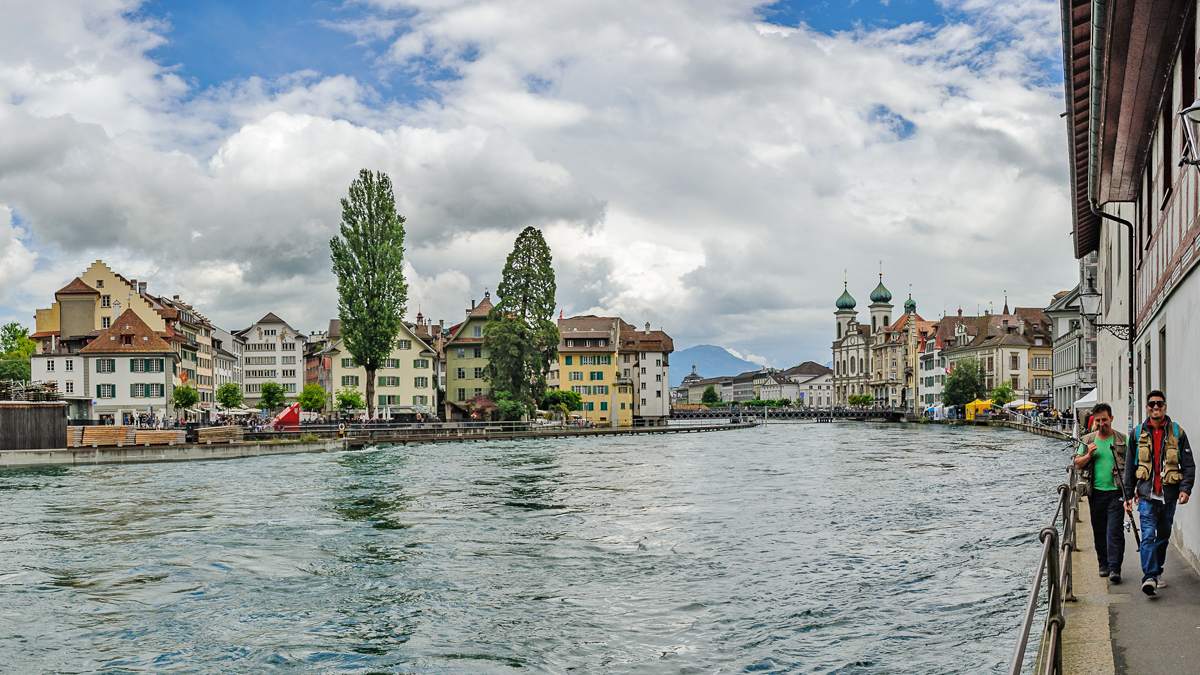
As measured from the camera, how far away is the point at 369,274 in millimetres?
69875

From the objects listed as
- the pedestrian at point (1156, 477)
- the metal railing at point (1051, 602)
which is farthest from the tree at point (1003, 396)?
the metal railing at point (1051, 602)

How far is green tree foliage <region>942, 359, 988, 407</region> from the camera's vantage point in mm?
110375

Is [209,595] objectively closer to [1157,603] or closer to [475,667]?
[475,667]

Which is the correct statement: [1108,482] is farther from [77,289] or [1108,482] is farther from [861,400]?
[861,400]

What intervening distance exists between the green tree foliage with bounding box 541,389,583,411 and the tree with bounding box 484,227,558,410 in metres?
13.2

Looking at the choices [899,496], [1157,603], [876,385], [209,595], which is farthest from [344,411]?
[876,385]

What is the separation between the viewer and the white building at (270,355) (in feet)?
468

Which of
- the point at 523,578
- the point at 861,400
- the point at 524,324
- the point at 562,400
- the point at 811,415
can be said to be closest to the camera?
the point at 523,578

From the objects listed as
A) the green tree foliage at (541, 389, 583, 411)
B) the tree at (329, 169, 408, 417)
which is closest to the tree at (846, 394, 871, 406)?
the green tree foliage at (541, 389, 583, 411)

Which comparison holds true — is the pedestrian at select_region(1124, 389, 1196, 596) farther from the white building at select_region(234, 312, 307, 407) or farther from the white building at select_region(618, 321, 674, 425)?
the white building at select_region(234, 312, 307, 407)

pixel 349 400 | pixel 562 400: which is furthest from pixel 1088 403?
pixel 349 400

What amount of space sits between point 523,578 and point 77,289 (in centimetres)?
8808

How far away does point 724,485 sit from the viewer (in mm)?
31500

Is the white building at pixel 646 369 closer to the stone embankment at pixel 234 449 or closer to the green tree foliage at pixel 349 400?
the green tree foliage at pixel 349 400
